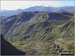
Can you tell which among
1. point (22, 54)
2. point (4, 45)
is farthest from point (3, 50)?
point (22, 54)

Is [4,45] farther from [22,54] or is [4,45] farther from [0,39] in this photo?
[22,54]

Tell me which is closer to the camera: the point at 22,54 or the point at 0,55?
the point at 0,55

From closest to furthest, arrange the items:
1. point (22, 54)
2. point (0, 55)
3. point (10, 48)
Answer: point (0, 55) < point (10, 48) < point (22, 54)

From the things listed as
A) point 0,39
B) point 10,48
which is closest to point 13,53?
point 10,48

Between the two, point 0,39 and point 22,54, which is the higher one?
point 0,39

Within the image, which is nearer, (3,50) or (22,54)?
(3,50)

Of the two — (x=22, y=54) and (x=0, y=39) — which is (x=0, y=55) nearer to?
(x=0, y=39)

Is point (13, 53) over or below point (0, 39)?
below

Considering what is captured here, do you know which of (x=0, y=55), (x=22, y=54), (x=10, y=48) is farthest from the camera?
(x=22, y=54)

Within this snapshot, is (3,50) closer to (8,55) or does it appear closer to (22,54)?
(8,55)
